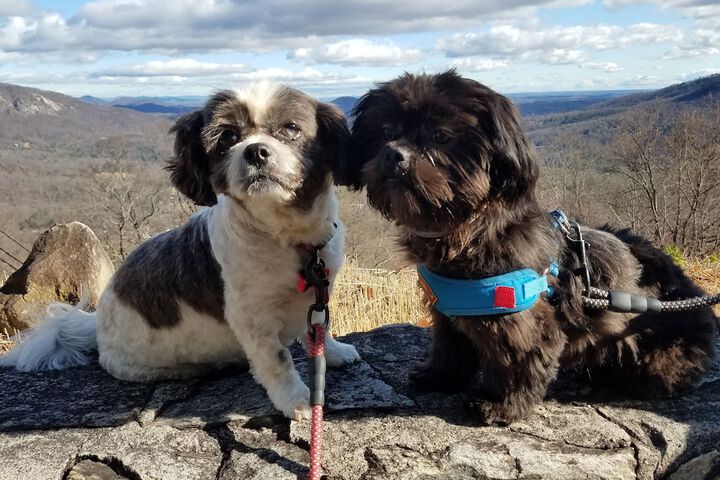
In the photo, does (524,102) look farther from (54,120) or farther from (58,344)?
(54,120)

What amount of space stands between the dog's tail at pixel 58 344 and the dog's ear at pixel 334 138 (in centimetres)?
207

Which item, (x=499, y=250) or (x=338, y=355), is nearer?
(x=499, y=250)

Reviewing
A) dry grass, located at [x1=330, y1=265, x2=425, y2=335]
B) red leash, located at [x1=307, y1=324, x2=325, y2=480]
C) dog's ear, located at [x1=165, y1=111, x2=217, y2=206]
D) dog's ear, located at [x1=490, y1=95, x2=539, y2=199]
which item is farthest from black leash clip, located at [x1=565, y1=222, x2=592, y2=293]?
dry grass, located at [x1=330, y1=265, x2=425, y2=335]

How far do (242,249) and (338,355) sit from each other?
3.14 feet

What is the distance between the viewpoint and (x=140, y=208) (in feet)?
110

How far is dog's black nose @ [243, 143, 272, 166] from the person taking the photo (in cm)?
284

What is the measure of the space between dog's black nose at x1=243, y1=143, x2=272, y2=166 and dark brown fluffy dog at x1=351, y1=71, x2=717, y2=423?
439 mm

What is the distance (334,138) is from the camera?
3156 mm

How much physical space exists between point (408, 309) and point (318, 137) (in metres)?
4.16

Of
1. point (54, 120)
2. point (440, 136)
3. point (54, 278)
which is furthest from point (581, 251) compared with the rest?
point (54, 120)

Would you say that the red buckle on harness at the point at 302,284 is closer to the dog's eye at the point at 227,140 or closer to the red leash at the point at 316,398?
the red leash at the point at 316,398

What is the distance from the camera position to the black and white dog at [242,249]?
3.03m

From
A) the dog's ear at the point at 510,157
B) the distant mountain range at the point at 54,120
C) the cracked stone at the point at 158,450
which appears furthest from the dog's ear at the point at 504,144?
the distant mountain range at the point at 54,120

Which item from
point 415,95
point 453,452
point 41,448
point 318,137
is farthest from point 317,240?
point 41,448
